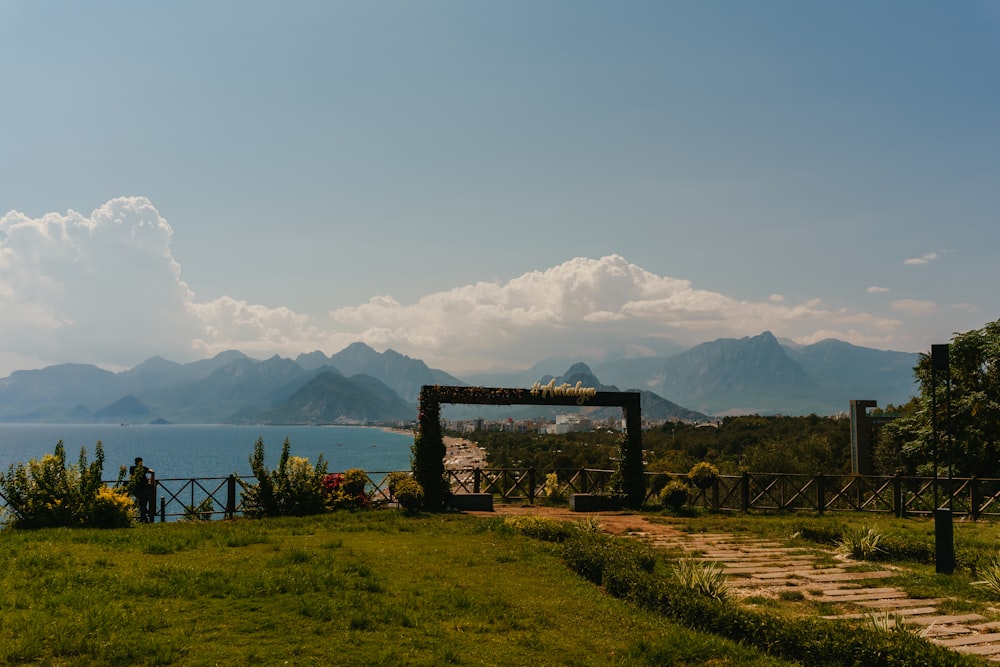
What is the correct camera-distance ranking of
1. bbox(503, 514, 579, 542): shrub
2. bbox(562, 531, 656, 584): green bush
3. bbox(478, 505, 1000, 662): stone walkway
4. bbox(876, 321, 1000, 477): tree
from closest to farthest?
1. bbox(478, 505, 1000, 662): stone walkway
2. bbox(562, 531, 656, 584): green bush
3. bbox(503, 514, 579, 542): shrub
4. bbox(876, 321, 1000, 477): tree

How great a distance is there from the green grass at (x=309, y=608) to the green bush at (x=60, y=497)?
1574mm

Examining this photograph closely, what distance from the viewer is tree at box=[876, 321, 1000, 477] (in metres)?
27.9

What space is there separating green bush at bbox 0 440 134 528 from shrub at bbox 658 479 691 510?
16.4m

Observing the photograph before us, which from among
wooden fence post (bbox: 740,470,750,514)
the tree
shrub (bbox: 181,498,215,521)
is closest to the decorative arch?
wooden fence post (bbox: 740,470,750,514)

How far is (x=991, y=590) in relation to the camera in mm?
10883

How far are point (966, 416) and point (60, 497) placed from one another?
3305 cm

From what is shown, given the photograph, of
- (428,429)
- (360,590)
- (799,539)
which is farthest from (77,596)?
(799,539)

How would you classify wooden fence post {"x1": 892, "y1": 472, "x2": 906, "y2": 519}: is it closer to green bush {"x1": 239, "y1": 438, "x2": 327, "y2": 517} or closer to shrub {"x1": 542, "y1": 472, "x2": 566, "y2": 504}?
shrub {"x1": 542, "y1": 472, "x2": 566, "y2": 504}

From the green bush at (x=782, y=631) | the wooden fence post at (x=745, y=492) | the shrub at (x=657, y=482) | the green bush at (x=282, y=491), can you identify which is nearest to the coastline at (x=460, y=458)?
the green bush at (x=282, y=491)

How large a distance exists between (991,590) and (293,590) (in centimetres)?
1115

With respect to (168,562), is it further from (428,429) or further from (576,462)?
(576,462)

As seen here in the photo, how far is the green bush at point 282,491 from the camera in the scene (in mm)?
19109

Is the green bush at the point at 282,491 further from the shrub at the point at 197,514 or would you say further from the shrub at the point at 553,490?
the shrub at the point at 553,490

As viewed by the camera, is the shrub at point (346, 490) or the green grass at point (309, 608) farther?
the shrub at point (346, 490)
